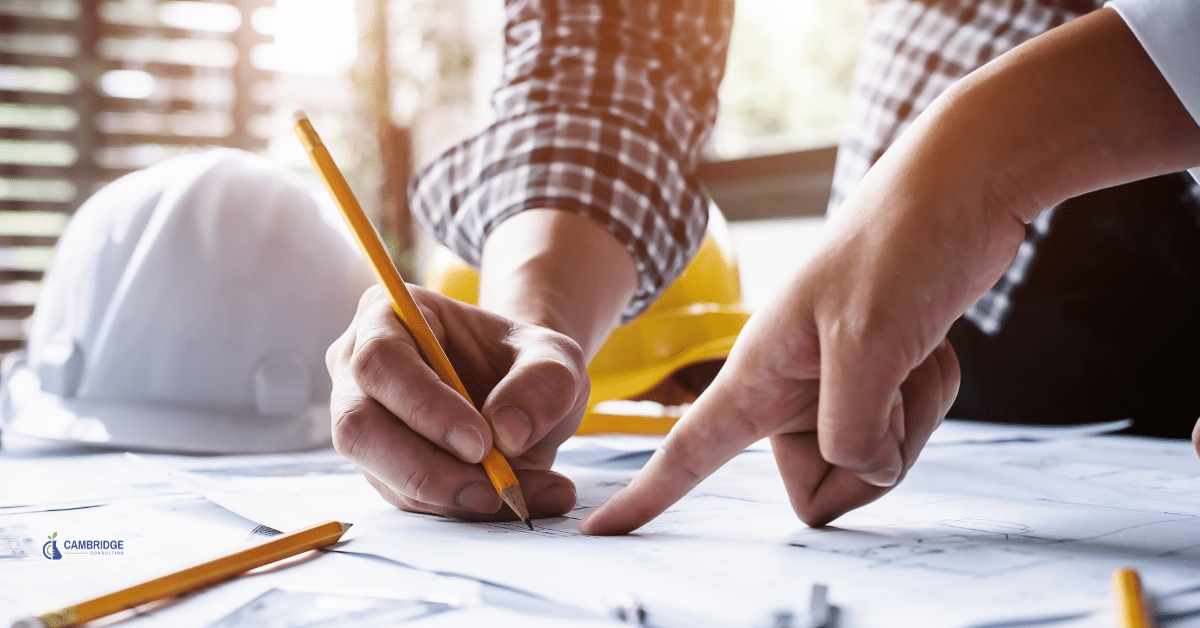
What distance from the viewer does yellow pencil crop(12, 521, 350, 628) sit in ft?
0.83

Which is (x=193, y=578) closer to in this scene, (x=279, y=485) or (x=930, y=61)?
(x=279, y=485)

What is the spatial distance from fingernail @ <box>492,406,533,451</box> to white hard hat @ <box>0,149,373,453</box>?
412 mm

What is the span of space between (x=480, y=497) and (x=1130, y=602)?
0.26 metres

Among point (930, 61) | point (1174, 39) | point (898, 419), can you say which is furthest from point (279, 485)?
point (930, 61)

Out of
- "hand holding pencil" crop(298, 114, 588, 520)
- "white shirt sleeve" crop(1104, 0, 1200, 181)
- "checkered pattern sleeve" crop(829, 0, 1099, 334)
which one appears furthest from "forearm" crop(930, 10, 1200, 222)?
"checkered pattern sleeve" crop(829, 0, 1099, 334)

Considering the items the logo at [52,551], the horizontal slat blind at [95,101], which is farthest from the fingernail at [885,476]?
the horizontal slat blind at [95,101]

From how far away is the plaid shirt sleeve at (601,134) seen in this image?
68cm

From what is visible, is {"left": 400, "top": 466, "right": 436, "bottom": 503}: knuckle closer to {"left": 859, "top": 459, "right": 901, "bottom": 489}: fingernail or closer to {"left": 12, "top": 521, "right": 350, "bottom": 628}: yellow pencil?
{"left": 12, "top": 521, "right": 350, "bottom": 628}: yellow pencil

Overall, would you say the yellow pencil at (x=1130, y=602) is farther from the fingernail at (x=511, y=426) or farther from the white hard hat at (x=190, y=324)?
the white hard hat at (x=190, y=324)

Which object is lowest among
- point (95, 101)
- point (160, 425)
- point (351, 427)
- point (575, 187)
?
point (160, 425)

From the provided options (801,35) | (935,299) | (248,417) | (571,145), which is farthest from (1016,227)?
(801,35)

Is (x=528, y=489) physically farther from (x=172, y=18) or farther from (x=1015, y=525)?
(x=172, y=18)

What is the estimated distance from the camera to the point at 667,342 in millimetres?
976

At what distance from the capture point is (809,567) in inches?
12.1
